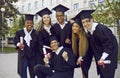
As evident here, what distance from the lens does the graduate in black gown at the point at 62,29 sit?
8.77 meters

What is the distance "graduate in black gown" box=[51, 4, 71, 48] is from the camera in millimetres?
8766

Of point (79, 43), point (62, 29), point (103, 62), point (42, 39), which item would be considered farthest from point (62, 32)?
point (103, 62)

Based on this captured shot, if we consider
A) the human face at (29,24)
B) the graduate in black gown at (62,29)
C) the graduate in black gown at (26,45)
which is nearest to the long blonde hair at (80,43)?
the graduate in black gown at (62,29)

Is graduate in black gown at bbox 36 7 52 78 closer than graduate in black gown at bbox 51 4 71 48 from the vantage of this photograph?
No

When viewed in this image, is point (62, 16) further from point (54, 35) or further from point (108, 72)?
point (108, 72)

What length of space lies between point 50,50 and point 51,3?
5729 centimetres

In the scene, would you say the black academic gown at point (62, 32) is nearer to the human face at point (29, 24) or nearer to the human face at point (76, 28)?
the human face at point (76, 28)

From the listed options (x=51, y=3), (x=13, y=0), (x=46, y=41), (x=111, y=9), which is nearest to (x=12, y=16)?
(x=13, y=0)

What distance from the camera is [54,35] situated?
8953 millimetres

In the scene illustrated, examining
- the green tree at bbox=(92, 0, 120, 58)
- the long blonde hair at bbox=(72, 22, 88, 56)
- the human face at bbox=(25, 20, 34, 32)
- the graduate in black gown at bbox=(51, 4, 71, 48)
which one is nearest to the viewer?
the long blonde hair at bbox=(72, 22, 88, 56)

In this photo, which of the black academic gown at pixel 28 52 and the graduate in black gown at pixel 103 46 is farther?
the black academic gown at pixel 28 52

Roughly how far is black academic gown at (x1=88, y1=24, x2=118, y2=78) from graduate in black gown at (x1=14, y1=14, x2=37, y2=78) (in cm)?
205

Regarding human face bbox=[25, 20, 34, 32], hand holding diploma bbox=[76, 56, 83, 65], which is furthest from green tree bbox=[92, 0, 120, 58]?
hand holding diploma bbox=[76, 56, 83, 65]

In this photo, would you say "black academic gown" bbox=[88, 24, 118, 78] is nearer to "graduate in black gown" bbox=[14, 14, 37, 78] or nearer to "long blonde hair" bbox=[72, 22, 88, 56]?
"long blonde hair" bbox=[72, 22, 88, 56]
